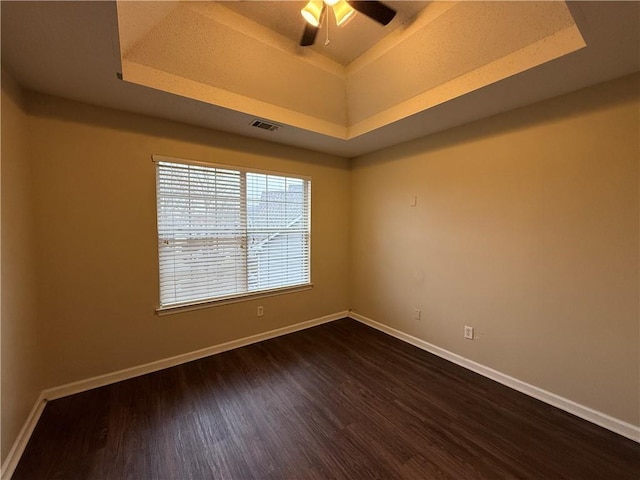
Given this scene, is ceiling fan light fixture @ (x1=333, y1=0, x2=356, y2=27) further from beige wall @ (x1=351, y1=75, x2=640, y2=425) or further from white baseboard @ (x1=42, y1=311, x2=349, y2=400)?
white baseboard @ (x1=42, y1=311, x2=349, y2=400)

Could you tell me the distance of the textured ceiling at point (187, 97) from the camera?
1.31 meters

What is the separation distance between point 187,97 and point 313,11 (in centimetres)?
114

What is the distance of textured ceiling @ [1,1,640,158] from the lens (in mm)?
1307

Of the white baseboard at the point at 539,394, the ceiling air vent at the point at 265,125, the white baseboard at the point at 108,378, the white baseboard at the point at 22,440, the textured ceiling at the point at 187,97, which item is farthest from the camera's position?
the ceiling air vent at the point at 265,125

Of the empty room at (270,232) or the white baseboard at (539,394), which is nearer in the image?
the empty room at (270,232)

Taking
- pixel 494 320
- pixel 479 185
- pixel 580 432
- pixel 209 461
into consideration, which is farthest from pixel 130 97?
pixel 580 432

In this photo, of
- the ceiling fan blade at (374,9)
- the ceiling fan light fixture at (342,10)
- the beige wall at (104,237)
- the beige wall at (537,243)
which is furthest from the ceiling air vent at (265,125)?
Result: the beige wall at (537,243)

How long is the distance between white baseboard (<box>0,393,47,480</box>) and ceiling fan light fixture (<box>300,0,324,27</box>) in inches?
124

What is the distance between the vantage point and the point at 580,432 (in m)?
1.80

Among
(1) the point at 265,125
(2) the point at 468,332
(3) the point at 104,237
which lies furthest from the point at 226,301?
(2) the point at 468,332

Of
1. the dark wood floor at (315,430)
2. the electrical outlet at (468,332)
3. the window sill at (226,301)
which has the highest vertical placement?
the window sill at (226,301)

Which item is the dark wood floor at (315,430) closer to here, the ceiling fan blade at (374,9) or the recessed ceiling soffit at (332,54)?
the recessed ceiling soffit at (332,54)

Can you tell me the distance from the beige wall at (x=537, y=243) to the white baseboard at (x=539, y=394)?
5 centimetres

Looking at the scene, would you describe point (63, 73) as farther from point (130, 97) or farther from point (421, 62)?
point (421, 62)
